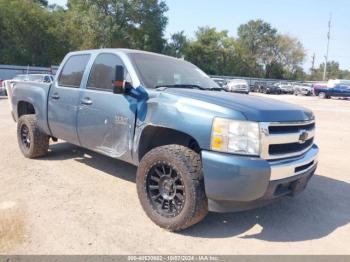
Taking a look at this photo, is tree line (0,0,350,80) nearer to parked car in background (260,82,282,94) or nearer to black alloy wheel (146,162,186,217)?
parked car in background (260,82,282,94)

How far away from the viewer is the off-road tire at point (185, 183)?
3607 mm

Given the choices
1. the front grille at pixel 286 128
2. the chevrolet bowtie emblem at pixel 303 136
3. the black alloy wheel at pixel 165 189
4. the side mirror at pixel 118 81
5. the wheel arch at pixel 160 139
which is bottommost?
the black alloy wheel at pixel 165 189

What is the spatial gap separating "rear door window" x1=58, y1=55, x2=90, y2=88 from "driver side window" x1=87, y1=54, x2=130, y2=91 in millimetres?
287

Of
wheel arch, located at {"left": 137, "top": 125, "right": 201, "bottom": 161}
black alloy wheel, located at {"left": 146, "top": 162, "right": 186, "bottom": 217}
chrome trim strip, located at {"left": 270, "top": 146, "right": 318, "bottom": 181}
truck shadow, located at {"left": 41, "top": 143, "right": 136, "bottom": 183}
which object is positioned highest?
wheel arch, located at {"left": 137, "top": 125, "right": 201, "bottom": 161}

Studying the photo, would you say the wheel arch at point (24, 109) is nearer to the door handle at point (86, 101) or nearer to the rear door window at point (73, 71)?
the rear door window at point (73, 71)

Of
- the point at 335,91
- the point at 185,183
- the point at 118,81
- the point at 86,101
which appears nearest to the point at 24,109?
the point at 86,101

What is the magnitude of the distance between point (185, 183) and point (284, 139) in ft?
3.59

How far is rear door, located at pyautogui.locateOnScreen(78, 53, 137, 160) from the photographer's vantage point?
4.37m

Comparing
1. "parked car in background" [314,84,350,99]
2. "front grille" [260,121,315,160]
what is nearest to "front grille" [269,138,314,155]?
"front grille" [260,121,315,160]

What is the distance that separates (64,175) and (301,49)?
84.4m

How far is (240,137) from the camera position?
347 centimetres

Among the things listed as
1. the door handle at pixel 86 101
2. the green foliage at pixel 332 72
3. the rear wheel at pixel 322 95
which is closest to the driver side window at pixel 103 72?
the door handle at pixel 86 101

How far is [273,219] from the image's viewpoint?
4.32 metres

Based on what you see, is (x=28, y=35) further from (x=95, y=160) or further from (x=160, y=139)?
(x=160, y=139)
